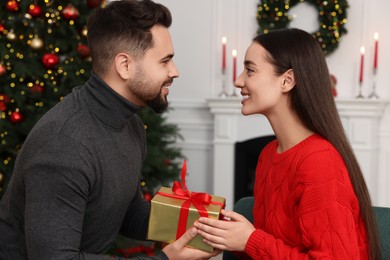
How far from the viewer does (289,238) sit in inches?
61.4

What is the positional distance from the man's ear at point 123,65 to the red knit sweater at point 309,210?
575 mm

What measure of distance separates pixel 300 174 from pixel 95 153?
24.6 inches

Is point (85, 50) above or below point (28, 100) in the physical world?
above

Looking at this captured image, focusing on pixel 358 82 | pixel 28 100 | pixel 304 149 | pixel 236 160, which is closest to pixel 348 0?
pixel 358 82

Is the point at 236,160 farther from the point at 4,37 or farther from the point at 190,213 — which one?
the point at 190,213

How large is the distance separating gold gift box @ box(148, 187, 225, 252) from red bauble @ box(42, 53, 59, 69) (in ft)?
5.84

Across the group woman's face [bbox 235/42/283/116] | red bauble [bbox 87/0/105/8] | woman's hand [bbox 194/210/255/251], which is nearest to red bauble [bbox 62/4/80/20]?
red bauble [bbox 87/0/105/8]

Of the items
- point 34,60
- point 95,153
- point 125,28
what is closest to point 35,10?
point 34,60

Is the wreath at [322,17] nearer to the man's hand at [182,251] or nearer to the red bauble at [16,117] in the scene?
the red bauble at [16,117]

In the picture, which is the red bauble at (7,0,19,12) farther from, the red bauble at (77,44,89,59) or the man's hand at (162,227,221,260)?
the man's hand at (162,227,221,260)

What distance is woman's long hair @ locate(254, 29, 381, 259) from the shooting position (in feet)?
5.06

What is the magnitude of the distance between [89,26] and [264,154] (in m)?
0.77

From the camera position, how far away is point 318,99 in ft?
5.12

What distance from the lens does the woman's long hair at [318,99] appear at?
1543 millimetres
